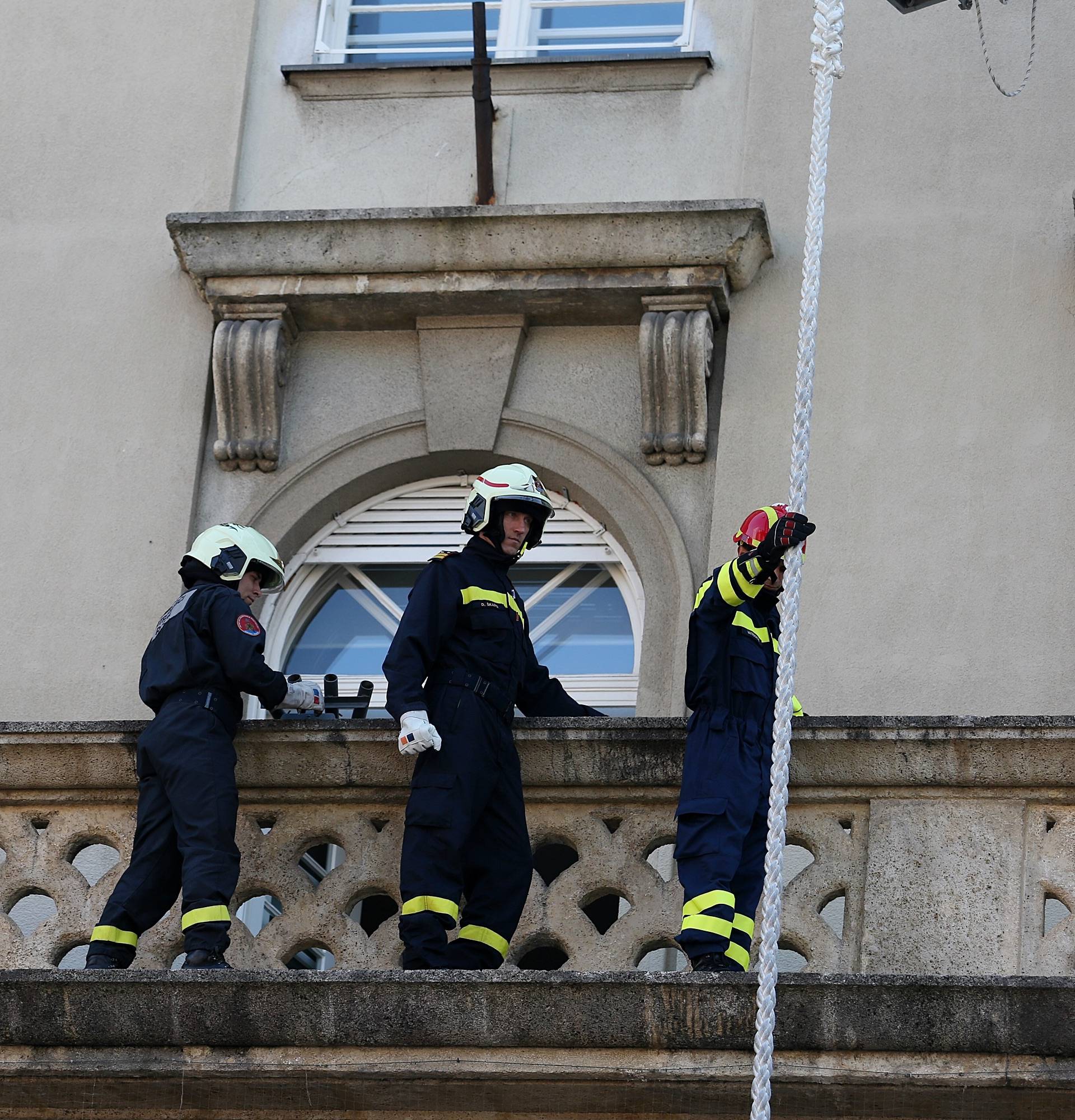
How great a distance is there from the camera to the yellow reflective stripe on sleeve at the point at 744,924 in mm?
8266

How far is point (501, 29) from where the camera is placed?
12.5 meters

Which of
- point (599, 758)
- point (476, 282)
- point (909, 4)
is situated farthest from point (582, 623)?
point (909, 4)

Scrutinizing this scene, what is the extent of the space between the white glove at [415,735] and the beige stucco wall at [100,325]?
2.89m

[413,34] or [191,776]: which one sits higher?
[413,34]

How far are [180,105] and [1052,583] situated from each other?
4373 millimetres

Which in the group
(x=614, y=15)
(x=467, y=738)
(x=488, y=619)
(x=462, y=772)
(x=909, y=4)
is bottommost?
(x=462, y=772)

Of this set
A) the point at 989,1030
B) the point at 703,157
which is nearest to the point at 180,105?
the point at 703,157

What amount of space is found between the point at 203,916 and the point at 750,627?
74.5 inches

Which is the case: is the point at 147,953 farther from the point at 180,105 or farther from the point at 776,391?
the point at 180,105

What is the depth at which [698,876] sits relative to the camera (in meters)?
8.23

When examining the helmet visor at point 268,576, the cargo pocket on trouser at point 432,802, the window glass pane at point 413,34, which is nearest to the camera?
the cargo pocket on trouser at point 432,802

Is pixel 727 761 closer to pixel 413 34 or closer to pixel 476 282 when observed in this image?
pixel 476 282

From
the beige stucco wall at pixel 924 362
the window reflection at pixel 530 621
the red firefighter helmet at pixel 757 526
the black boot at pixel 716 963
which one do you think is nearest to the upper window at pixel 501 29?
the beige stucco wall at pixel 924 362

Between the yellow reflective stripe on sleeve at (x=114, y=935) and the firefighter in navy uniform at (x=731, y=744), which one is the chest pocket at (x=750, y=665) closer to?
the firefighter in navy uniform at (x=731, y=744)
